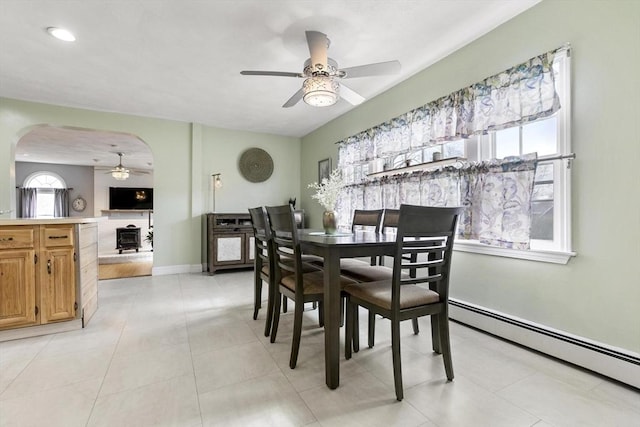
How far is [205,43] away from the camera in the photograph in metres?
2.54

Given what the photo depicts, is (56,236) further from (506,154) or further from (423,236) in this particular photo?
(506,154)

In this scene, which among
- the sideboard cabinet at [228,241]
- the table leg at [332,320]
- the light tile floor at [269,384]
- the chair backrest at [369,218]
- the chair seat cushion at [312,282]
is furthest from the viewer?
the sideboard cabinet at [228,241]

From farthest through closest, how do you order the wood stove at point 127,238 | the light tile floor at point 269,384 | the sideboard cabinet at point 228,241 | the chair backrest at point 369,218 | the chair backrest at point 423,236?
1. the wood stove at point 127,238
2. the sideboard cabinet at point 228,241
3. the chair backrest at point 369,218
4. the chair backrest at point 423,236
5. the light tile floor at point 269,384

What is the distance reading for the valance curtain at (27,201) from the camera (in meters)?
7.87

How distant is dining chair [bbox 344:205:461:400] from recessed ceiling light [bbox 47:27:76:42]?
3036 mm

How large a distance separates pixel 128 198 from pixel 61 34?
7.47 metres

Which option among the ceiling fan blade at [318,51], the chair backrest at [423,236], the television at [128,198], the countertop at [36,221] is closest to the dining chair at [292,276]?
the chair backrest at [423,236]

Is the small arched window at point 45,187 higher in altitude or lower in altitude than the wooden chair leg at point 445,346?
higher

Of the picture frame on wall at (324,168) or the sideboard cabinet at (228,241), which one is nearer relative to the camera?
the sideboard cabinet at (228,241)

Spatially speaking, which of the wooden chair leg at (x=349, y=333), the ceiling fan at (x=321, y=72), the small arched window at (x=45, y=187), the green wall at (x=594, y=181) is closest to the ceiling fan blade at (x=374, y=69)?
the ceiling fan at (x=321, y=72)

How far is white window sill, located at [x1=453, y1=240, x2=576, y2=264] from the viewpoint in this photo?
191 centimetres

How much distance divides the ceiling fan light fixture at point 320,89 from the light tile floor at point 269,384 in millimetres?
1873

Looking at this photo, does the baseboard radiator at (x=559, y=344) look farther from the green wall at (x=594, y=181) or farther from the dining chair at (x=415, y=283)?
the dining chair at (x=415, y=283)

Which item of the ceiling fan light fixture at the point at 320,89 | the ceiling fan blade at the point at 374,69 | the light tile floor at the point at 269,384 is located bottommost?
the light tile floor at the point at 269,384
